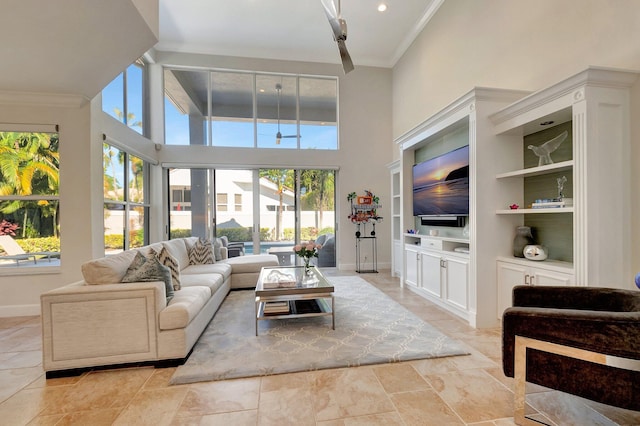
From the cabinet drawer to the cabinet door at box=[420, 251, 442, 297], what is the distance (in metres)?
0.09

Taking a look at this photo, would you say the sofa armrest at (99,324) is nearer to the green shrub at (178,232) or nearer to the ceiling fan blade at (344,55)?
the ceiling fan blade at (344,55)

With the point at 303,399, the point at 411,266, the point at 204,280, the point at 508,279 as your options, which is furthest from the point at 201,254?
the point at 508,279

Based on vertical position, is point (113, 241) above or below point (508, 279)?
above

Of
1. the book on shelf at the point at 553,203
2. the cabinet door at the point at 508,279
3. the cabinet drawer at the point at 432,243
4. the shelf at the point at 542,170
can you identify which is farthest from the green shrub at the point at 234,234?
the book on shelf at the point at 553,203

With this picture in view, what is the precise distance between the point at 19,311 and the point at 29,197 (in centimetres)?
146

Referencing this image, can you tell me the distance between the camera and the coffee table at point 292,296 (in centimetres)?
282

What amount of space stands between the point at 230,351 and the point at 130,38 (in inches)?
123

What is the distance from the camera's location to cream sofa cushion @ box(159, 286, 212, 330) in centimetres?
224

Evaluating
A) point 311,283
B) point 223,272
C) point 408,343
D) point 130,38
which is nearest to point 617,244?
point 408,343

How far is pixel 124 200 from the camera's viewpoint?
4.64 metres

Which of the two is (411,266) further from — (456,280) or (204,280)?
(204,280)

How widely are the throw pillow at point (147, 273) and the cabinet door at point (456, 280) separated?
3.13 meters

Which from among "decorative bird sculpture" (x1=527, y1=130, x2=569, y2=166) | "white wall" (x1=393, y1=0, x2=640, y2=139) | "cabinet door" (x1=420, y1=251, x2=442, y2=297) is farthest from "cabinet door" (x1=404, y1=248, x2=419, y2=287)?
"white wall" (x1=393, y1=0, x2=640, y2=139)

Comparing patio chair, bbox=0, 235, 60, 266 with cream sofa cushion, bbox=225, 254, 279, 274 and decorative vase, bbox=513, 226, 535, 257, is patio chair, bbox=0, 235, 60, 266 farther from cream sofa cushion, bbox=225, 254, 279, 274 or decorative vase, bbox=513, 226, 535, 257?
decorative vase, bbox=513, 226, 535, 257
